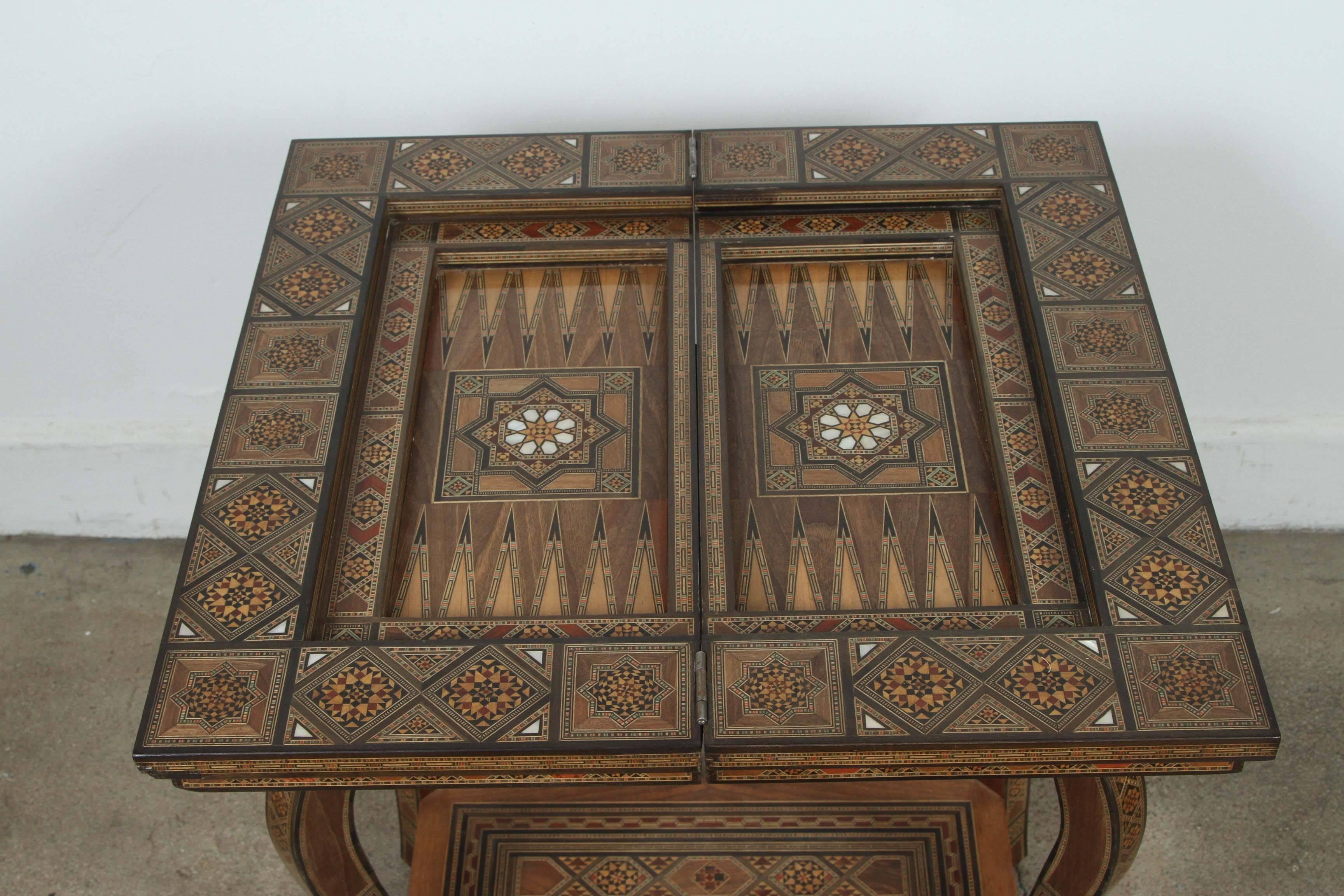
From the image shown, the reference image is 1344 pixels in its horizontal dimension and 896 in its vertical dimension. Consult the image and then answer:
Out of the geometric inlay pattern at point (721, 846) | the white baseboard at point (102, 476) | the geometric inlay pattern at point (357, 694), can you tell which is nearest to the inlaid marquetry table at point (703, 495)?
the geometric inlay pattern at point (357, 694)

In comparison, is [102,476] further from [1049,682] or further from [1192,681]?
[1192,681]

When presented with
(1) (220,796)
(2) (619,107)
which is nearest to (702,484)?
(2) (619,107)

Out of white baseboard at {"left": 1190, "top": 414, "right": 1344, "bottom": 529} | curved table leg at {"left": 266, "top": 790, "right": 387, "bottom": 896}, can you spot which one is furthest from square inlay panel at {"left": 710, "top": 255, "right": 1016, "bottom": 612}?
white baseboard at {"left": 1190, "top": 414, "right": 1344, "bottom": 529}

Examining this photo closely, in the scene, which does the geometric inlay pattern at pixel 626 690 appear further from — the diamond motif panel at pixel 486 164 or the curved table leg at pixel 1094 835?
the diamond motif panel at pixel 486 164

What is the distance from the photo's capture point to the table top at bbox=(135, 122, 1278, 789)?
1.45m

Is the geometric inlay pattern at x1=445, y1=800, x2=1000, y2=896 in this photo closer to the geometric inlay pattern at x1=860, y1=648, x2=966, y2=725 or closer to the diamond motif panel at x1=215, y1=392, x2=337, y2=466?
the geometric inlay pattern at x1=860, y1=648, x2=966, y2=725

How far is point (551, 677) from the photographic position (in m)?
1.49

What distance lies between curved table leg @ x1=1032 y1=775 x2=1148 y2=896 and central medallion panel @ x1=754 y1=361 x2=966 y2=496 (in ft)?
1.86

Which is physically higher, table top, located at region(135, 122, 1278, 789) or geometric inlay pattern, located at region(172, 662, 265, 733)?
table top, located at region(135, 122, 1278, 789)

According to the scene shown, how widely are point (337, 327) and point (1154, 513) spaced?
1333 millimetres

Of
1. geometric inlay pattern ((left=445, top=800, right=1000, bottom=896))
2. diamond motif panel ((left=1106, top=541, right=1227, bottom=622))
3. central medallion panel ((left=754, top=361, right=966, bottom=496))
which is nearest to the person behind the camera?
diamond motif panel ((left=1106, top=541, right=1227, bottom=622))

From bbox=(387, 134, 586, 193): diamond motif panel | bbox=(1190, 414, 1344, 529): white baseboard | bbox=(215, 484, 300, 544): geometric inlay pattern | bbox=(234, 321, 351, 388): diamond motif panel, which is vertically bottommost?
bbox=(215, 484, 300, 544): geometric inlay pattern

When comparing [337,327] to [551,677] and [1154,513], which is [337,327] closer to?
[551,677]

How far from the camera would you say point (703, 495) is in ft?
5.67
